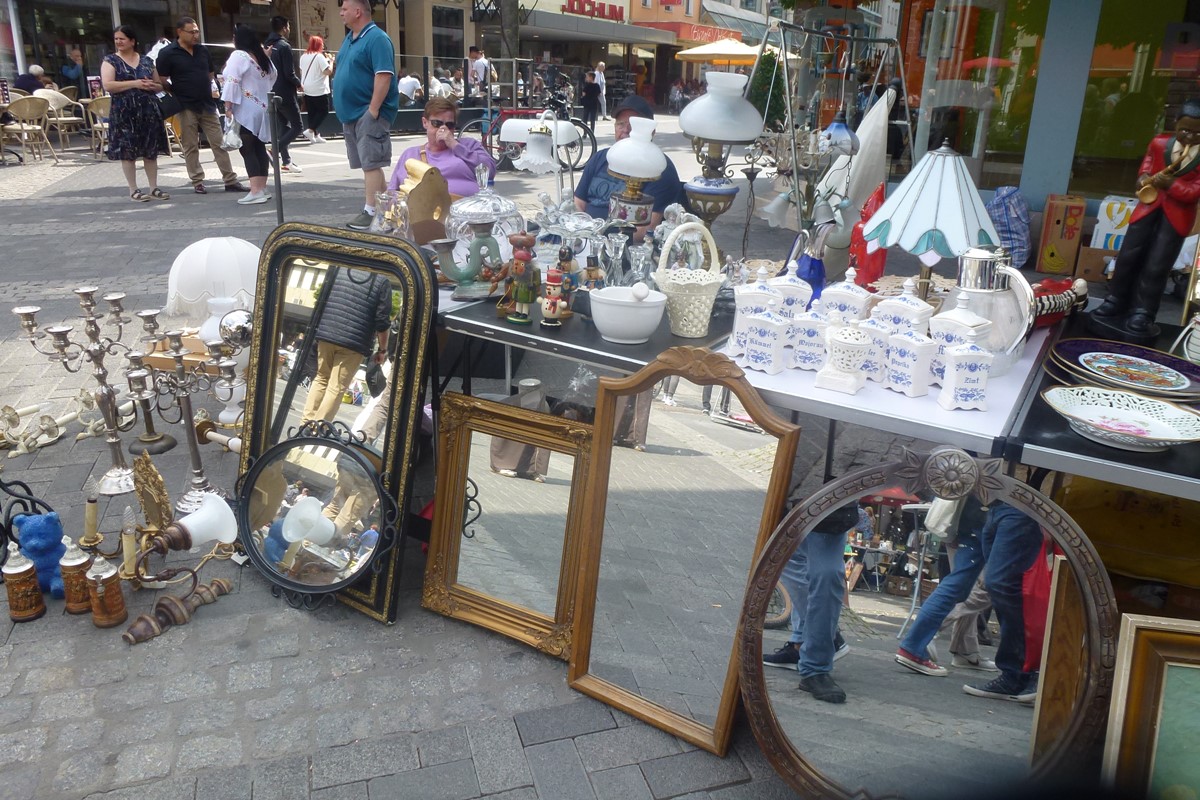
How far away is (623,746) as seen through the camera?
2160 millimetres

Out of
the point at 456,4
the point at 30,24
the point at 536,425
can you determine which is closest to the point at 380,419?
the point at 536,425

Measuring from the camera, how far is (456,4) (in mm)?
23953

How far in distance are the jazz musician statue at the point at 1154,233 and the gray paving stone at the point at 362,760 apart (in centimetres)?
234

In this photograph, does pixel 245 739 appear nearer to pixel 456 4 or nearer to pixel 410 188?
pixel 410 188

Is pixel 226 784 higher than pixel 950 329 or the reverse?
the reverse

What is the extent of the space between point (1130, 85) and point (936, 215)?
6.91 m

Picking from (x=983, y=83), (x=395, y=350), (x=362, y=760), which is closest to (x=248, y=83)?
(x=395, y=350)

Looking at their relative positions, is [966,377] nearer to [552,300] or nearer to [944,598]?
[944,598]

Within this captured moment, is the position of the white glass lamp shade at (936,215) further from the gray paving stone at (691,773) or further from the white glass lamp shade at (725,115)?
the gray paving stone at (691,773)

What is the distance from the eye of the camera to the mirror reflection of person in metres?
2.59

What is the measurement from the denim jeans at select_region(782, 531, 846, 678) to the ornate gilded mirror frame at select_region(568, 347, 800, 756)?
136mm

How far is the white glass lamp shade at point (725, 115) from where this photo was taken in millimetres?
3297

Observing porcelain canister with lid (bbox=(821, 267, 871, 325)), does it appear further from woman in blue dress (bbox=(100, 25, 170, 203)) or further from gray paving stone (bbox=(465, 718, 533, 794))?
woman in blue dress (bbox=(100, 25, 170, 203))

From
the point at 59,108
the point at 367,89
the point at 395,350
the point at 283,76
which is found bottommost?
the point at 395,350
